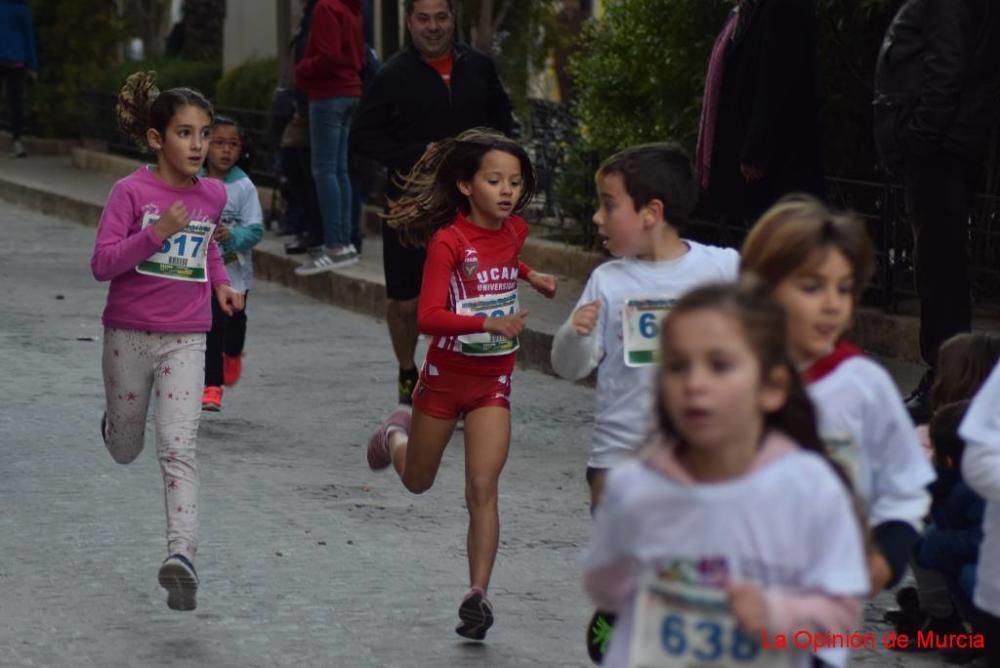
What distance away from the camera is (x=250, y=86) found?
19.5 metres

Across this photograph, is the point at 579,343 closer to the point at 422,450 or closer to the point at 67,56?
the point at 422,450

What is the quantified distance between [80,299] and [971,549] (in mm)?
9074

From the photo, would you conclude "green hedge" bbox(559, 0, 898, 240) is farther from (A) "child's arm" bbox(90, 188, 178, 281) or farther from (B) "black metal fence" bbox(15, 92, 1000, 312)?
(A) "child's arm" bbox(90, 188, 178, 281)

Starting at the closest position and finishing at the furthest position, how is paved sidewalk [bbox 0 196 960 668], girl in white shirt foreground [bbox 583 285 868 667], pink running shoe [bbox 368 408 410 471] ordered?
girl in white shirt foreground [bbox 583 285 868 667] → paved sidewalk [bbox 0 196 960 668] → pink running shoe [bbox 368 408 410 471]

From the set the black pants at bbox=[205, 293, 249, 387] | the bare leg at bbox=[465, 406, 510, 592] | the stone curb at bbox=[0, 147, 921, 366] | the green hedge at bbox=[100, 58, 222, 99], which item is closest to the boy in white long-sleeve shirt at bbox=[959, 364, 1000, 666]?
the bare leg at bbox=[465, 406, 510, 592]

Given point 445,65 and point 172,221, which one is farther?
point 445,65

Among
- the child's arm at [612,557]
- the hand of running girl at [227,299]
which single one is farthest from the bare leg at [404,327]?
the child's arm at [612,557]

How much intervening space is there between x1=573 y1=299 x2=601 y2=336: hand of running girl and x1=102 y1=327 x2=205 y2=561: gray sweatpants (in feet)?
5.59

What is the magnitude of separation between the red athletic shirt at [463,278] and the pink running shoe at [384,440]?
499mm

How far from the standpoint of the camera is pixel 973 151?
8.45 m

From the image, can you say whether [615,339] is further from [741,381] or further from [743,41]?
[743,41]

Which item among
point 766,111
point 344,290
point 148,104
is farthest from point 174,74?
point 148,104

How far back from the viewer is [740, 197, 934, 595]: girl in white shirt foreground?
386 cm

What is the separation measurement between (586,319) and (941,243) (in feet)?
12.8
